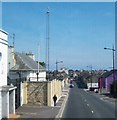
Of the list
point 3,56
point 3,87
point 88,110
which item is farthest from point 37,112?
point 3,56

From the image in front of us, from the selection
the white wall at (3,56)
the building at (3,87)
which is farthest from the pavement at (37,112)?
the white wall at (3,56)

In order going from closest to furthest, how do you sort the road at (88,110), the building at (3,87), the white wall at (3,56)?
the building at (3,87)
the white wall at (3,56)
the road at (88,110)

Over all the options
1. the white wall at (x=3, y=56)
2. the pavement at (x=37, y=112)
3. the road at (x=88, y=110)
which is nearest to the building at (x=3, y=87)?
Result: the white wall at (x=3, y=56)

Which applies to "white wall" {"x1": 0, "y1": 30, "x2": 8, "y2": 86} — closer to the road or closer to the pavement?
the pavement

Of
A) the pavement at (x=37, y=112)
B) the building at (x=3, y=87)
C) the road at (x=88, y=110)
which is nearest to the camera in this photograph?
the building at (x=3, y=87)

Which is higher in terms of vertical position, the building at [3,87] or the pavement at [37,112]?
the building at [3,87]

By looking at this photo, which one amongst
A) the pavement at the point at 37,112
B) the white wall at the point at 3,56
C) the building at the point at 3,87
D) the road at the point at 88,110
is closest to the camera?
the building at the point at 3,87

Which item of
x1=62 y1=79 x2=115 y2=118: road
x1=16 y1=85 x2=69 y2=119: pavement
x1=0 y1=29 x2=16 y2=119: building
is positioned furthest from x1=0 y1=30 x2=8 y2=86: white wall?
x1=62 y1=79 x2=115 y2=118: road

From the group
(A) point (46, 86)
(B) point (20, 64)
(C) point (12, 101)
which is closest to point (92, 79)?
(B) point (20, 64)

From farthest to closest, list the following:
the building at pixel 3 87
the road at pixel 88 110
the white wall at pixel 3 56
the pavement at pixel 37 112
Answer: the road at pixel 88 110
the pavement at pixel 37 112
the white wall at pixel 3 56
the building at pixel 3 87

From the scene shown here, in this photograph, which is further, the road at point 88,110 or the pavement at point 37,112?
the road at point 88,110

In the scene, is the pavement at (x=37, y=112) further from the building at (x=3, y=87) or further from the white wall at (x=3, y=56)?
the white wall at (x=3, y=56)

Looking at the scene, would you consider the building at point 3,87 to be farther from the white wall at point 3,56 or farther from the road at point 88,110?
the road at point 88,110

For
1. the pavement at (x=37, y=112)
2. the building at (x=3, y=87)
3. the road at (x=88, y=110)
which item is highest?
the building at (x=3, y=87)
